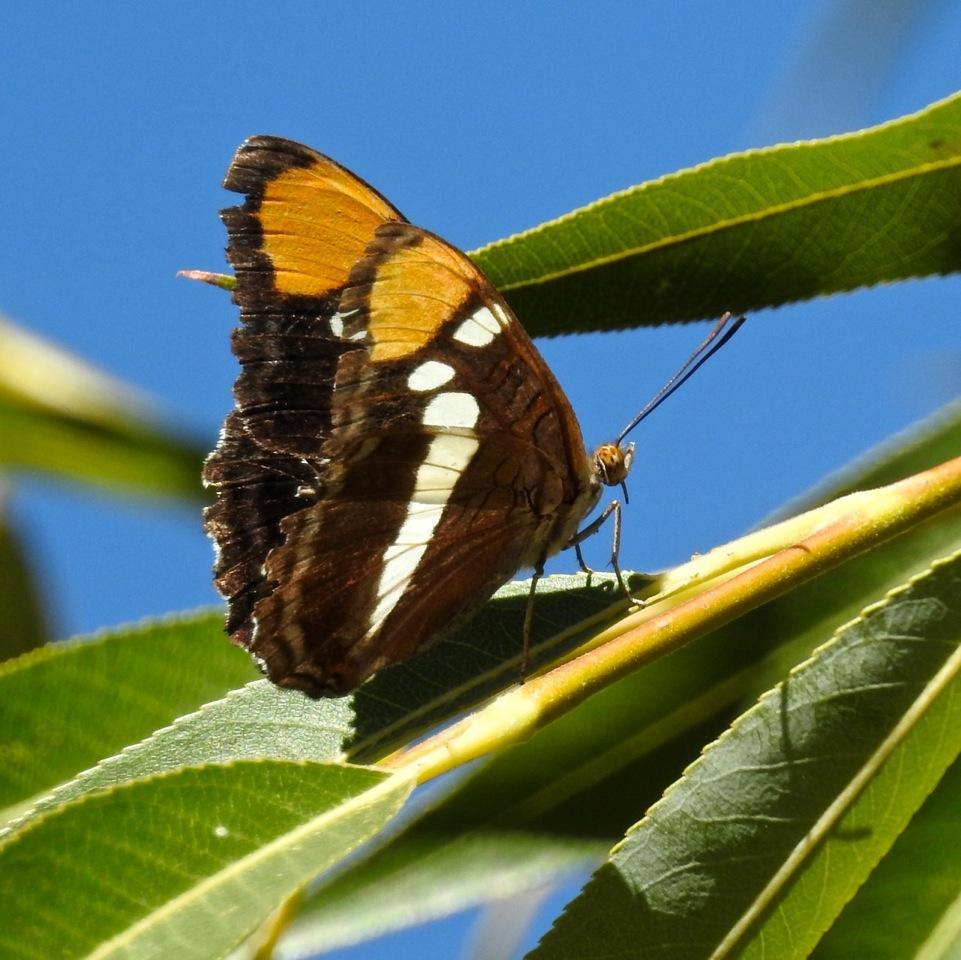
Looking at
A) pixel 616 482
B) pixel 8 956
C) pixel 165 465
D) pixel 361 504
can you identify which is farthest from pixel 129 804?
pixel 165 465

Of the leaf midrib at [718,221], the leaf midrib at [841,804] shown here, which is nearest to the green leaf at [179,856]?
the leaf midrib at [841,804]

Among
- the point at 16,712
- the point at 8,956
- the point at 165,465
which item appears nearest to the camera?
the point at 8,956

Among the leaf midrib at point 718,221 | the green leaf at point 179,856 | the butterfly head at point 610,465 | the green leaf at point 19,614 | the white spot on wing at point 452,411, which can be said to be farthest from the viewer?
the green leaf at point 19,614

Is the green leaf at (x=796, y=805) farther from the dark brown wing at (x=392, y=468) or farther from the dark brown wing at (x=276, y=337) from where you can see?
the dark brown wing at (x=276, y=337)

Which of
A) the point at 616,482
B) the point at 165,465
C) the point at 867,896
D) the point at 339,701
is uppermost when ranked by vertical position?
the point at 165,465

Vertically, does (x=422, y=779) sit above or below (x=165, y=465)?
below

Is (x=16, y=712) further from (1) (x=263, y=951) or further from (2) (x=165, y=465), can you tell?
(2) (x=165, y=465)

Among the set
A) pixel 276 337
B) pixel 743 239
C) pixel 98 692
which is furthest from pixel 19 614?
pixel 743 239
